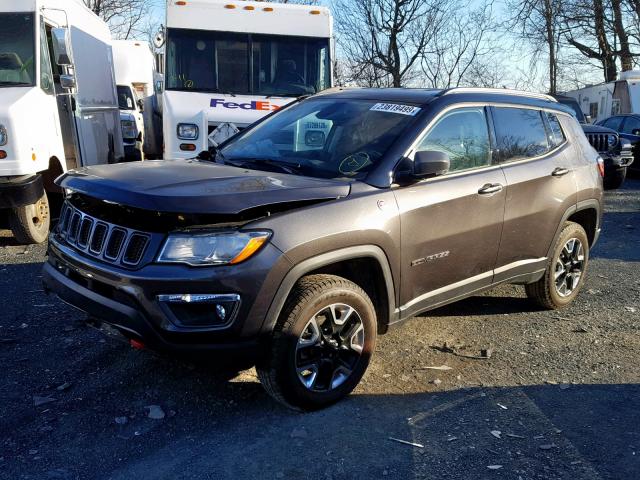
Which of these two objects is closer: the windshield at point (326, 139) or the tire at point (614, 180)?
the windshield at point (326, 139)

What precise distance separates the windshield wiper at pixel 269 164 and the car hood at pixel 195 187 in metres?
0.21

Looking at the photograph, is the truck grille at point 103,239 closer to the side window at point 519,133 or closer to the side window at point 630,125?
the side window at point 519,133

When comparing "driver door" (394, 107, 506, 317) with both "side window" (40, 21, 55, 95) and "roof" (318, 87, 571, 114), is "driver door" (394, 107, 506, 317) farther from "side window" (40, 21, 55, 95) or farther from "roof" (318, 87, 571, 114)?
"side window" (40, 21, 55, 95)

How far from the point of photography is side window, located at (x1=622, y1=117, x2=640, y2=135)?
15393mm

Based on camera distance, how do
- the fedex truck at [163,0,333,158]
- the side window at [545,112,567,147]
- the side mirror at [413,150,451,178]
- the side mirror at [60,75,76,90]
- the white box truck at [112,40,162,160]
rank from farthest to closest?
the white box truck at [112,40,162,160], the fedex truck at [163,0,333,158], the side mirror at [60,75,76,90], the side window at [545,112,567,147], the side mirror at [413,150,451,178]

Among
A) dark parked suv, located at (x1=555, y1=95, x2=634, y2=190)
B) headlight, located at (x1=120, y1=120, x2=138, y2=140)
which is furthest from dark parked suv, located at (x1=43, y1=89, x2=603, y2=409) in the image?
headlight, located at (x1=120, y1=120, x2=138, y2=140)

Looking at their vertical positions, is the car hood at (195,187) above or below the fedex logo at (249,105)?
below

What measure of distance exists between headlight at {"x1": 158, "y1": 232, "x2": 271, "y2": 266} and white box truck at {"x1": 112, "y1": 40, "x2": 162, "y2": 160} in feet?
39.4

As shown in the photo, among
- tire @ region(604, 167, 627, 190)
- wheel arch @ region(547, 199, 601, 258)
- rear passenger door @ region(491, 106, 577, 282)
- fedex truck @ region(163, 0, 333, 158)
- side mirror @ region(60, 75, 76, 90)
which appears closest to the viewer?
rear passenger door @ region(491, 106, 577, 282)

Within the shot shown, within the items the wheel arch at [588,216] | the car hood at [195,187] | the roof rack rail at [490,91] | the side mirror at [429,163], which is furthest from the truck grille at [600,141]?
the car hood at [195,187]

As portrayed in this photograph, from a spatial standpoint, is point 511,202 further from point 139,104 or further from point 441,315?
point 139,104

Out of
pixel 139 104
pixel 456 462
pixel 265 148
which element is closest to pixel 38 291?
pixel 265 148

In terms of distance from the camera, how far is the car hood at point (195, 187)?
9.93ft

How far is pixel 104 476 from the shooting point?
9.62 feet
